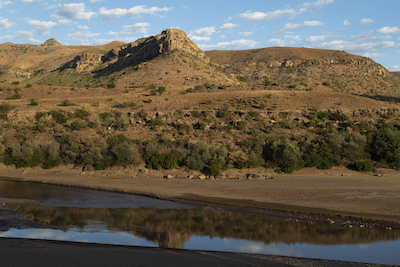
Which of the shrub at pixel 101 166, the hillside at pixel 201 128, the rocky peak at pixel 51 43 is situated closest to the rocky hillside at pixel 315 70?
the hillside at pixel 201 128

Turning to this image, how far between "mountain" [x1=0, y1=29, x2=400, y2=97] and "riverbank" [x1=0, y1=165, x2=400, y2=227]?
41.7 m

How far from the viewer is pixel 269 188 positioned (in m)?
19.3

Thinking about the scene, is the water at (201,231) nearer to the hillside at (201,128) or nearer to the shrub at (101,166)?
the shrub at (101,166)

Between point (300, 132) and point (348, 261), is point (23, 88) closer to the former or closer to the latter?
point (300, 132)

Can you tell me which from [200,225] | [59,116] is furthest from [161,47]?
[200,225]

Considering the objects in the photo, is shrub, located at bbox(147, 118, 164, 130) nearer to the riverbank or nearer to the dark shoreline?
the riverbank

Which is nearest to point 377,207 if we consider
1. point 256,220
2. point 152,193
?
point 256,220

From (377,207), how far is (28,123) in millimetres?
34364

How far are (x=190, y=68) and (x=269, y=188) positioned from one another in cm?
6148

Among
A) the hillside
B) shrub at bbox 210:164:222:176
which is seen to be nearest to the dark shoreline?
shrub at bbox 210:164:222:176

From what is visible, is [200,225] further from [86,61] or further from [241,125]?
[86,61]

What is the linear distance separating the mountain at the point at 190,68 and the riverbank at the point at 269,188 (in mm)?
41738

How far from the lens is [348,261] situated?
967 centimetres

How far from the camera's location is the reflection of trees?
11875 millimetres
